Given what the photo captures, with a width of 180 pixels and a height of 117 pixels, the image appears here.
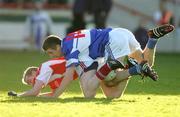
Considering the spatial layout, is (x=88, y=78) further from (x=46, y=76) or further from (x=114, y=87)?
(x=46, y=76)

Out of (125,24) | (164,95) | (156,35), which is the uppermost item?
(156,35)

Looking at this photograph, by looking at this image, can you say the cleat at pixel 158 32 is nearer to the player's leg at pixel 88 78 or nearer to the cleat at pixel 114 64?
the cleat at pixel 114 64

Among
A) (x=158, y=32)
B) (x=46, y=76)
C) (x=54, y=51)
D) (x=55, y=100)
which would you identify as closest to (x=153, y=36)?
(x=158, y=32)

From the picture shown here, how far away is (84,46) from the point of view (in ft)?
40.8

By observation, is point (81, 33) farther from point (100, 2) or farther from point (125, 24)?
point (125, 24)

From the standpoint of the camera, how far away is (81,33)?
12625mm

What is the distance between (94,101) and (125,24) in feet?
69.1

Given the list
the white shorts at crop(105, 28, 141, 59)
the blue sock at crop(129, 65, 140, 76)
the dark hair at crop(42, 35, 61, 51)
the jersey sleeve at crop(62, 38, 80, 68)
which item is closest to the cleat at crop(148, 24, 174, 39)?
the white shorts at crop(105, 28, 141, 59)

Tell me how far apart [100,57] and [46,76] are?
37.0 inches

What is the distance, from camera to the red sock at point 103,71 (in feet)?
39.7

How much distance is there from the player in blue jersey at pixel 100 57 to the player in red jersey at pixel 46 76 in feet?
0.63

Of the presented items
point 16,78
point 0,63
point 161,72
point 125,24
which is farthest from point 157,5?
point 16,78

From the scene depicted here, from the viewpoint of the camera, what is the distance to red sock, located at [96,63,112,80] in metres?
12.1

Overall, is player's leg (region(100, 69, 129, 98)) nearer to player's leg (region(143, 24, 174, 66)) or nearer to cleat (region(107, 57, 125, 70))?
cleat (region(107, 57, 125, 70))
